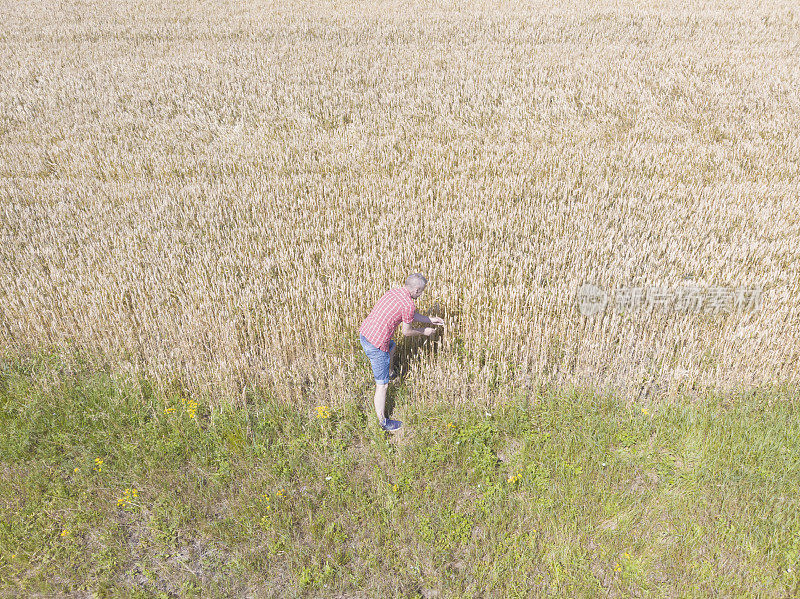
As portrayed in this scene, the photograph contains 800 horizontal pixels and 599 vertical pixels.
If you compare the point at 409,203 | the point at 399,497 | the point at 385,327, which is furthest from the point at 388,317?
the point at 409,203

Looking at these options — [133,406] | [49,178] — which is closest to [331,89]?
[49,178]

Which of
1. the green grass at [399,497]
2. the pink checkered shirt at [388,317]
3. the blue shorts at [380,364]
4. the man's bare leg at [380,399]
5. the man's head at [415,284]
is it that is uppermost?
the man's head at [415,284]

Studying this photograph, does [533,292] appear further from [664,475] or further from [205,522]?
[205,522]

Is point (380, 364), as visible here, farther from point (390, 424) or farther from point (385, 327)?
point (390, 424)

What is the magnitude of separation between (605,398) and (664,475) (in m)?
0.89

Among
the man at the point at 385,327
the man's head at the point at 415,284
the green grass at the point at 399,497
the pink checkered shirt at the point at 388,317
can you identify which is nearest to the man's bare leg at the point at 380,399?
the man at the point at 385,327

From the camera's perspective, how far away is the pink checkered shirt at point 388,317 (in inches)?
197

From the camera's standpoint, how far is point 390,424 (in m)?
5.23

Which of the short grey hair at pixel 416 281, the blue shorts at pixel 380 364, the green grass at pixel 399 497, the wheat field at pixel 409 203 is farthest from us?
the wheat field at pixel 409 203

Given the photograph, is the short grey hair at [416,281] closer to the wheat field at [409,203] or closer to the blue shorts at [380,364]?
the blue shorts at [380,364]

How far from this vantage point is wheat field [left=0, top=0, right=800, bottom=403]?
5969 millimetres

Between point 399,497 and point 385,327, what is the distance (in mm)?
1392

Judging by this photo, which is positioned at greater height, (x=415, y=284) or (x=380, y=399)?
(x=415, y=284)

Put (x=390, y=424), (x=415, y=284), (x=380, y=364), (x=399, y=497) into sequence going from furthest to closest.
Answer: (x=390, y=424) → (x=380, y=364) → (x=415, y=284) → (x=399, y=497)
